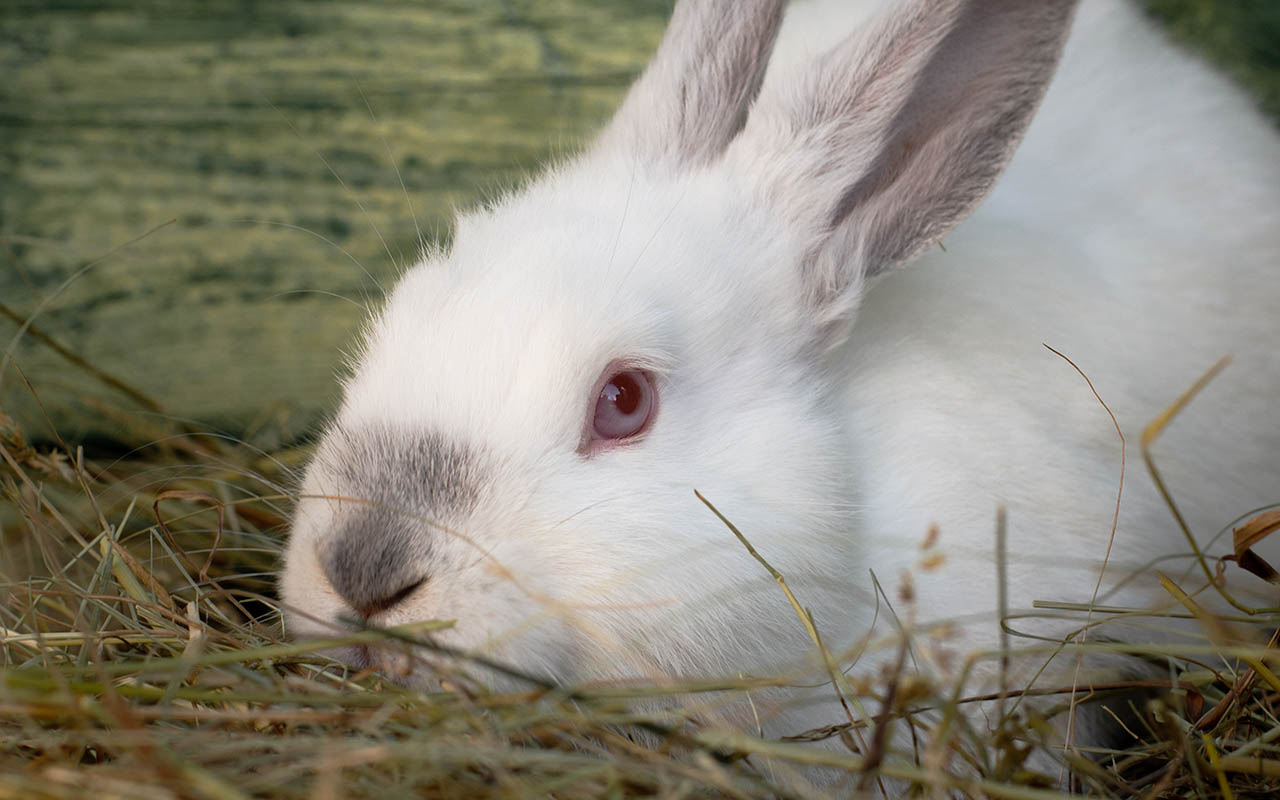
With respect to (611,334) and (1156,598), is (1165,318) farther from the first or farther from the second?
(611,334)

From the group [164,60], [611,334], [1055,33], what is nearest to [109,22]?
[164,60]

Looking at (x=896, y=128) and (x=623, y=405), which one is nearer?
(x=623, y=405)

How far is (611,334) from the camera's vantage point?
159 centimetres

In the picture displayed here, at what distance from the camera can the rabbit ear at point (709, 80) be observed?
199 centimetres

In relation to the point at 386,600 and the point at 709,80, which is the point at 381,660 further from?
the point at 709,80

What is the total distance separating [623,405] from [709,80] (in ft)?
2.37

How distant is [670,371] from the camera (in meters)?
1.63

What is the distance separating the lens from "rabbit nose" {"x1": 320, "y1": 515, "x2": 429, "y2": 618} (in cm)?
144

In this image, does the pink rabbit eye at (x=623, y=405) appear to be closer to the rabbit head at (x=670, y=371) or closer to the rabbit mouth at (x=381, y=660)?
the rabbit head at (x=670, y=371)

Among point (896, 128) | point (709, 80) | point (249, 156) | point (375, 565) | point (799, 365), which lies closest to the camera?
point (375, 565)

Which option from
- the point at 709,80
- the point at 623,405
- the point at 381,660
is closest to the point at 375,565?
the point at 381,660

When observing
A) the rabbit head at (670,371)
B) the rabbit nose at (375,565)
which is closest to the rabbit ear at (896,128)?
the rabbit head at (670,371)

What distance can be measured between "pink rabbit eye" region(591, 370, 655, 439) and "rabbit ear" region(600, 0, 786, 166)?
0.55 meters

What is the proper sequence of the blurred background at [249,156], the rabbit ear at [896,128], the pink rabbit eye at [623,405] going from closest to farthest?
the pink rabbit eye at [623,405], the rabbit ear at [896,128], the blurred background at [249,156]
